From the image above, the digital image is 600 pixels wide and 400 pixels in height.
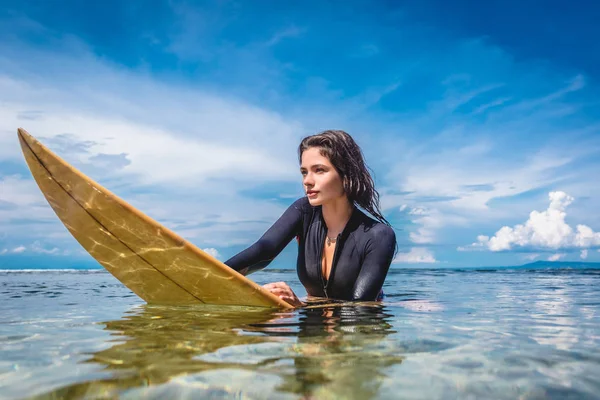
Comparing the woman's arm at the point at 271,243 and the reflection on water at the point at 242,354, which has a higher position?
the woman's arm at the point at 271,243

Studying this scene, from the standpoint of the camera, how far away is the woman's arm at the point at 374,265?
423 centimetres

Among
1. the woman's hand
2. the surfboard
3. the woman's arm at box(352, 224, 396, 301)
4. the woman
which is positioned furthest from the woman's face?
the surfboard

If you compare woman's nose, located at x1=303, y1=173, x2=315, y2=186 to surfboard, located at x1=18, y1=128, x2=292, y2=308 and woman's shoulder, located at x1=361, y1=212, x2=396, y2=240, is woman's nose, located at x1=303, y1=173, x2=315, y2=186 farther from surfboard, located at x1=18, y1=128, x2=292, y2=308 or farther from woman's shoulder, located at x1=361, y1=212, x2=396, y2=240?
surfboard, located at x1=18, y1=128, x2=292, y2=308

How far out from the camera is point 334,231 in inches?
186

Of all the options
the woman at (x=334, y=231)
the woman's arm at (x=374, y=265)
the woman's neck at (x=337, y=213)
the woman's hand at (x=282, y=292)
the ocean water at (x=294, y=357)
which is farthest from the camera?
the woman's neck at (x=337, y=213)

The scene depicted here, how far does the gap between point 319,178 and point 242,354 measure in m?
2.62

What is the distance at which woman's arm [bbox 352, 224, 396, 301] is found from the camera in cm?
423

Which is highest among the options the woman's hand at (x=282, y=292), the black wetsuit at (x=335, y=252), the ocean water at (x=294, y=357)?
the black wetsuit at (x=335, y=252)

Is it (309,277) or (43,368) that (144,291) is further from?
(43,368)

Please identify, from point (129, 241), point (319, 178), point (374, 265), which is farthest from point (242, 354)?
point (319, 178)

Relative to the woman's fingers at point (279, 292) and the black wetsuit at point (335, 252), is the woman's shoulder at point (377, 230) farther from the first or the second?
the woman's fingers at point (279, 292)

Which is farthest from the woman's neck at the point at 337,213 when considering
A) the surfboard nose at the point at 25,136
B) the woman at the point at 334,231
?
the surfboard nose at the point at 25,136

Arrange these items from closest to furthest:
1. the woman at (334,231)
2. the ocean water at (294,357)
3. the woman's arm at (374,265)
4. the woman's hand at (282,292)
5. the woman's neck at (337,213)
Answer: the ocean water at (294,357)
the woman's hand at (282,292)
the woman's arm at (374,265)
the woman at (334,231)
the woman's neck at (337,213)

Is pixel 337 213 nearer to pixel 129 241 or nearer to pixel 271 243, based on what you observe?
pixel 271 243
